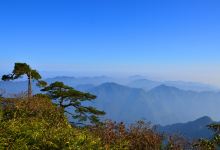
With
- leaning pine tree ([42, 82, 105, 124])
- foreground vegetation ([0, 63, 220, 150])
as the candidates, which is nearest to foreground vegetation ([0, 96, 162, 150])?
foreground vegetation ([0, 63, 220, 150])

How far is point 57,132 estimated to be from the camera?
1554 centimetres

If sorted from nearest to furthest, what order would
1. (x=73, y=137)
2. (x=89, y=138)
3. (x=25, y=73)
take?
(x=73, y=137)
(x=89, y=138)
(x=25, y=73)

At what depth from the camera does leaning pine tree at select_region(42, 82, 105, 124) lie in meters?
51.3

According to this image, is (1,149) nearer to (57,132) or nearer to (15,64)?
(57,132)

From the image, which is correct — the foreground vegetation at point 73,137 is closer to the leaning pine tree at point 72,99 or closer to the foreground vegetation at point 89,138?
the foreground vegetation at point 89,138

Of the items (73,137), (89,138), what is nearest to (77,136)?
(73,137)

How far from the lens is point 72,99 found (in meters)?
52.6

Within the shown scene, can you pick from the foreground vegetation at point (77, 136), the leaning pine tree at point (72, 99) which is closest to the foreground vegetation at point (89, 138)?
the foreground vegetation at point (77, 136)

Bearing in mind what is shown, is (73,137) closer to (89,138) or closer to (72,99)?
(89,138)

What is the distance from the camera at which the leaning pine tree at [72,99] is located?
51.3 metres

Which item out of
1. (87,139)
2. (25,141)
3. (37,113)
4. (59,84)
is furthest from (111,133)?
(59,84)

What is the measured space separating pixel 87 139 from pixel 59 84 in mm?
37168

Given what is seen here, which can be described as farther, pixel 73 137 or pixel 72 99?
pixel 72 99

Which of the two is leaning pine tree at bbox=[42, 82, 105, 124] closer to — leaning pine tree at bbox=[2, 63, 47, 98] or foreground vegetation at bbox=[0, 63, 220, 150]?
leaning pine tree at bbox=[2, 63, 47, 98]
